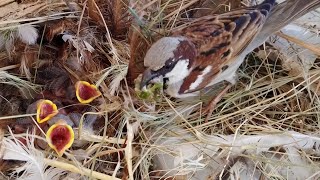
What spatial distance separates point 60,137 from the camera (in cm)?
152

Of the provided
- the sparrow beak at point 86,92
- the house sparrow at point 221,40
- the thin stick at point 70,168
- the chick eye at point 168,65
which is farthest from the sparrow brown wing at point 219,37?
the thin stick at point 70,168

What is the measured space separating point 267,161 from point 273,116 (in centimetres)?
18

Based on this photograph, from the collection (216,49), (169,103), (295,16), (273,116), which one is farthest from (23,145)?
(295,16)

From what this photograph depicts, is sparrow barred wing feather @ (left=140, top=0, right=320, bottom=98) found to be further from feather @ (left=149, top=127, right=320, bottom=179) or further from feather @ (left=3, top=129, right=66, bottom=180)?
feather @ (left=3, top=129, right=66, bottom=180)

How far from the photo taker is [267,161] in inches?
65.0

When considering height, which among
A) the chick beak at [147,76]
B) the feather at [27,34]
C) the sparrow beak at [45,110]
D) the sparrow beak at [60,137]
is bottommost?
the sparrow beak at [60,137]

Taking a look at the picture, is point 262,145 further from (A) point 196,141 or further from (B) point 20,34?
(B) point 20,34

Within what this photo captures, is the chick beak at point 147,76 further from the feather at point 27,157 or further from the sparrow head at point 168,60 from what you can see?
the feather at point 27,157

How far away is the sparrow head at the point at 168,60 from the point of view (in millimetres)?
1550

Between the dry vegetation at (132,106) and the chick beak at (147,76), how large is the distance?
124 mm

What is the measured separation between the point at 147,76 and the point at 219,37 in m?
0.30

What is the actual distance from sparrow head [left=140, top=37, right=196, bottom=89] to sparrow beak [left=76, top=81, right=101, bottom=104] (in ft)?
0.49

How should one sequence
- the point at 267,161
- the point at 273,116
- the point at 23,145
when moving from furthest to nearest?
1. the point at 273,116
2. the point at 267,161
3. the point at 23,145

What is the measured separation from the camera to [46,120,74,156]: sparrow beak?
151 cm
